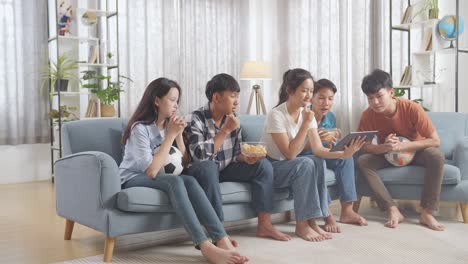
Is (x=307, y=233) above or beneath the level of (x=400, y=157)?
beneath

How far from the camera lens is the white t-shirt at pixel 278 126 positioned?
294 cm

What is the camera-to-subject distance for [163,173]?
8.45 feet

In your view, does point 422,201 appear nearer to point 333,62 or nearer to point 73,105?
point 333,62

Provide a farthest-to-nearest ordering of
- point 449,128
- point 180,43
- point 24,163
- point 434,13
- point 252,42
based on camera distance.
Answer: point 252,42 → point 180,43 → point 24,163 → point 434,13 → point 449,128

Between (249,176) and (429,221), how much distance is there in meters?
1.10

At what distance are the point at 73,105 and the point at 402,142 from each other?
3.60m

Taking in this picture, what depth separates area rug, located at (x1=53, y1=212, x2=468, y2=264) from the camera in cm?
244

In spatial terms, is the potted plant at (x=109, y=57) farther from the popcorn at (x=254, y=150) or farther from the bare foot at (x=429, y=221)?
the bare foot at (x=429, y=221)

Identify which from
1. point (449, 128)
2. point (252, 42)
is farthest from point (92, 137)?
point (252, 42)

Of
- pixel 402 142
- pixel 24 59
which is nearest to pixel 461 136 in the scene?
pixel 402 142

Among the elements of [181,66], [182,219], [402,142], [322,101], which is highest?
[181,66]

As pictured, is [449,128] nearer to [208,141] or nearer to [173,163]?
[208,141]

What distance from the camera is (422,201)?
3.14 meters

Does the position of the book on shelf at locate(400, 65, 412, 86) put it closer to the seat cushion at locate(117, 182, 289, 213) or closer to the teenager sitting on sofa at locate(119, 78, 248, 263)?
the teenager sitting on sofa at locate(119, 78, 248, 263)
